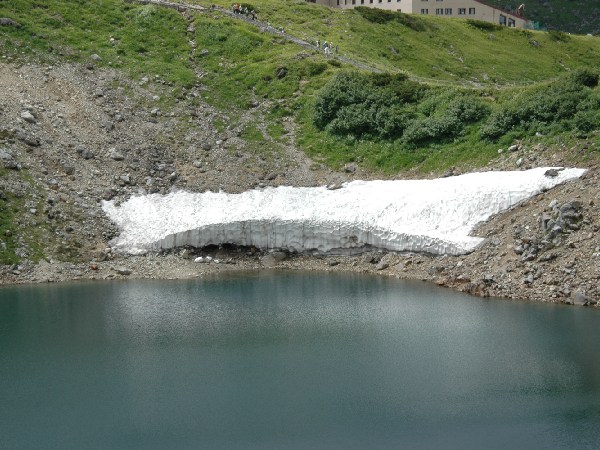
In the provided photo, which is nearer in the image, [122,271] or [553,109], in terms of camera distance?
[122,271]

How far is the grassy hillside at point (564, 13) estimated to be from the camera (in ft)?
548

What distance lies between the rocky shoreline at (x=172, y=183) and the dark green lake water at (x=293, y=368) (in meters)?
2.27

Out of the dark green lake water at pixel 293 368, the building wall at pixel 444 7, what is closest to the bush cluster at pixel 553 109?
the dark green lake water at pixel 293 368

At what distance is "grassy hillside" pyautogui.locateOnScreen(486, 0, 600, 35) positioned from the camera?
167 meters

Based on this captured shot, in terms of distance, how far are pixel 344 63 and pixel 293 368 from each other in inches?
1967

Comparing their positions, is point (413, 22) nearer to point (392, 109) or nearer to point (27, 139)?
point (392, 109)

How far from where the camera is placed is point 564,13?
173m

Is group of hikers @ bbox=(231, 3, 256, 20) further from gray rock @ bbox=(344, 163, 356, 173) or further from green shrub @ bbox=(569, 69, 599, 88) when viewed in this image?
green shrub @ bbox=(569, 69, 599, 88)

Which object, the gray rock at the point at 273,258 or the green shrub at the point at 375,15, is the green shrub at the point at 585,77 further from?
the green shrub at the point at 375,15

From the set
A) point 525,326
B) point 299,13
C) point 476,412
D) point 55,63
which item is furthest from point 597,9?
point 476,412

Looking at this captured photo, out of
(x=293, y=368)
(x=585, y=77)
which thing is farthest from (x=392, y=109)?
(x=293, y=368)

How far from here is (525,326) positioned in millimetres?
42312

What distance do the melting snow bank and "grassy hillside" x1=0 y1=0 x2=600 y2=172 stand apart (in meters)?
5.45

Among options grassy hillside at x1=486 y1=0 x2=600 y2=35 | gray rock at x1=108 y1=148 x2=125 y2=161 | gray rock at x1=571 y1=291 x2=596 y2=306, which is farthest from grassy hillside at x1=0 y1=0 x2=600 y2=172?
grassy hillside at x1=486 y1=0 x2=600 y2=35
